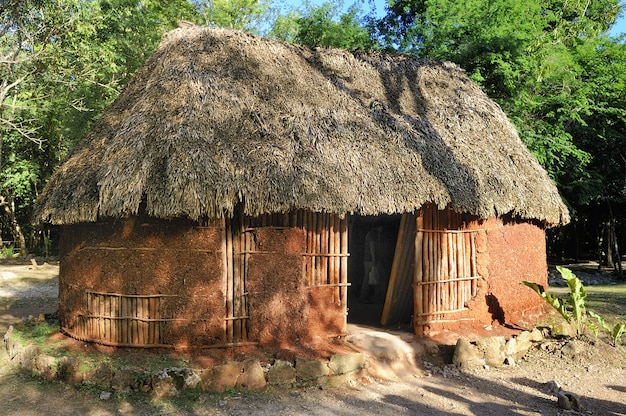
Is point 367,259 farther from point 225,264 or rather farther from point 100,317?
point 100,317

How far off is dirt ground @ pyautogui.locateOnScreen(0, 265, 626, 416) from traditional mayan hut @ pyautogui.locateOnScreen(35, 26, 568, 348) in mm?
995

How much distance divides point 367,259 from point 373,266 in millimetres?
241

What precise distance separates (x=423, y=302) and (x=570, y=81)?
8999mm

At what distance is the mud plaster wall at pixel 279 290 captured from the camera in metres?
6.91

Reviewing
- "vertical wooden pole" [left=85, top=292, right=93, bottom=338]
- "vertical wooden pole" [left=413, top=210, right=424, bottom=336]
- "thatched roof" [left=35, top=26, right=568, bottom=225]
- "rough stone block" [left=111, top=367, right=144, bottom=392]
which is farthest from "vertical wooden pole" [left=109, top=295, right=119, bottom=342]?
"vertical wooden pole" [left=413, top=210, right=424, bottom=336]

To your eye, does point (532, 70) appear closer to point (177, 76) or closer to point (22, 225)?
point (177, 76)

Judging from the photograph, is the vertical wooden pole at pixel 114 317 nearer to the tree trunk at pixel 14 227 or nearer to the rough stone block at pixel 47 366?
the rough stone block at pixel 47 366

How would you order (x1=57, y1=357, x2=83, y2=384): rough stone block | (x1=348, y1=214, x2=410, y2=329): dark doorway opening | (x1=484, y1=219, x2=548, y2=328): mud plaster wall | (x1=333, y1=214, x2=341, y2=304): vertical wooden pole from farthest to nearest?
(x1=348, y1=214, x2=410, y2=329): dark doorway opening
(x1=484, y1=219, x2=548, y2=328): mud plaster wall
(x1=333, y1=214, x2=341, y2=304): vertical wooden pole
(x1=57, y1=357, x2=83, y2=384): rough stone block

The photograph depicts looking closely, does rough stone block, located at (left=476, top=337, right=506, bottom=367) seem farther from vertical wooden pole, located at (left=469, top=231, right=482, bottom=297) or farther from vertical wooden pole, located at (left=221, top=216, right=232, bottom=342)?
vertical wooden pole, located at (left=221, top=216, right=232, bottom=342)

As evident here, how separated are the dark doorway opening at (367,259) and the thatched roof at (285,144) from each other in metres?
3.04

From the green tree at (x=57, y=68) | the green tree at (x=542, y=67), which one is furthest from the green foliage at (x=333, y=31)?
the green tree at (x=57, y=68)

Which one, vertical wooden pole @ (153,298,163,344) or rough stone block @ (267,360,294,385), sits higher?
vertical wooden pole @ (153,298,163,344)

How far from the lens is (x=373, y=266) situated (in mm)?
11508

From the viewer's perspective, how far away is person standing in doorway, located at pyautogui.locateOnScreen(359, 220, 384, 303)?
37.6 feet
